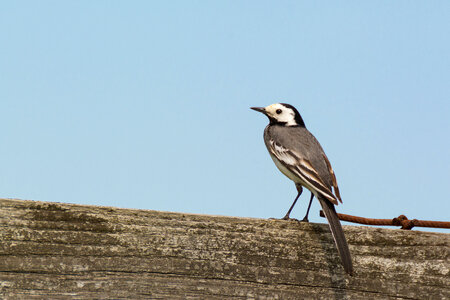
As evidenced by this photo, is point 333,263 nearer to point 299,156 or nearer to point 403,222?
point 403,222

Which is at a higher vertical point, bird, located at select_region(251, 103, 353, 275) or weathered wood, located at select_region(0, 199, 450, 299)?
bird, located at select_region(251, 103, 353, 275)

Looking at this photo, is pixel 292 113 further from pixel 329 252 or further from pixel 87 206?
pixel 87 206

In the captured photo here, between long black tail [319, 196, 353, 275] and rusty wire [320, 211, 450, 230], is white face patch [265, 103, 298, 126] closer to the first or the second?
rusty wire [320, 211, 450, 230]

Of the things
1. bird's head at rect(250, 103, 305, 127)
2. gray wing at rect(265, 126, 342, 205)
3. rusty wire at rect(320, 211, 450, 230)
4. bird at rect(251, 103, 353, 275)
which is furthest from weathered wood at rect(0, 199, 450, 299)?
bird's head at rect(250, 103, 305, 127)

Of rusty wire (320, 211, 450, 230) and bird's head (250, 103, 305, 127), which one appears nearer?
rusty wire (320, 211, 450, 230)

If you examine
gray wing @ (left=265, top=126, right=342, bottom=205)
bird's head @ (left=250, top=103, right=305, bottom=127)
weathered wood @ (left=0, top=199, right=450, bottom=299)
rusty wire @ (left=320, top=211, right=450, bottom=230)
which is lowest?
weathered wood @ (left=0, top=199, right=450, bottom=299)

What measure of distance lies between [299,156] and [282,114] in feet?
5.78

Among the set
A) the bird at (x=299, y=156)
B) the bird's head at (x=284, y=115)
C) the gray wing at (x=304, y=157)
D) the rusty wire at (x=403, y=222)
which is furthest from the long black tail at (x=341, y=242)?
the bird's head at (x=284, y=115)

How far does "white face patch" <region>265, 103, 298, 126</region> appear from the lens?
733cm

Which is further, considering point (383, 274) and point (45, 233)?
point (383, 274)

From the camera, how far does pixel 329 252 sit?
10.9 ft

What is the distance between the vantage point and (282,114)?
7.42 m

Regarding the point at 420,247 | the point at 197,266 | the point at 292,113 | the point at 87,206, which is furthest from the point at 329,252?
the point at 292,113

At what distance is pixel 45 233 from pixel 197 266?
0.83 metres
